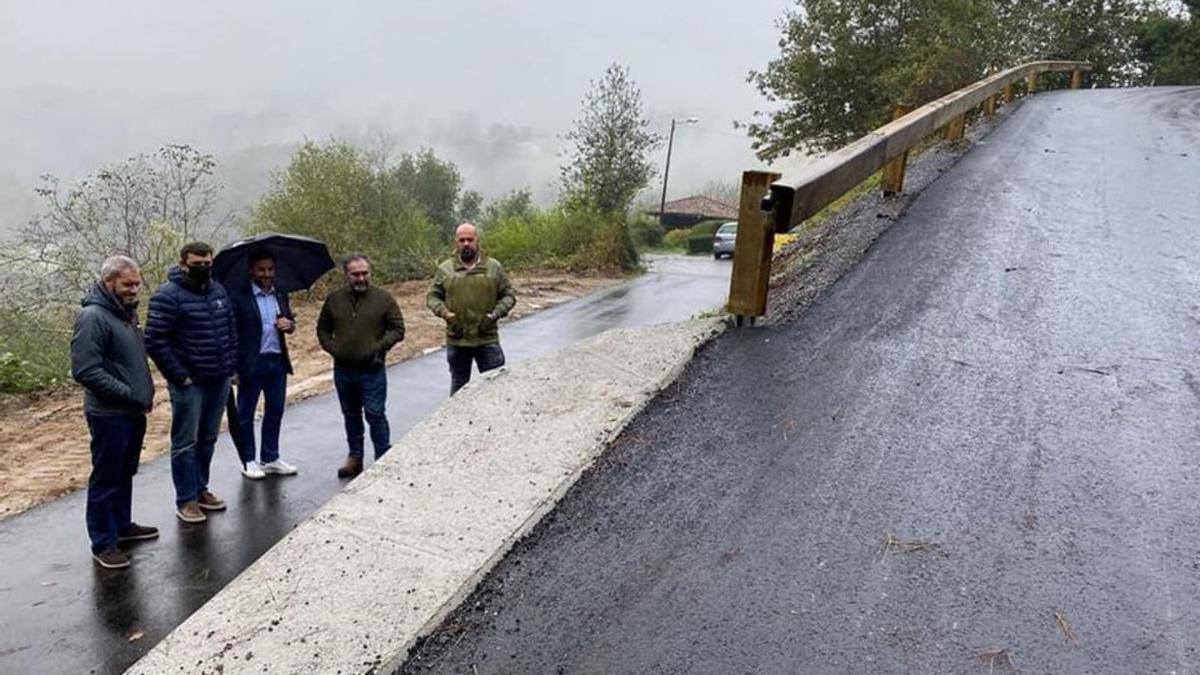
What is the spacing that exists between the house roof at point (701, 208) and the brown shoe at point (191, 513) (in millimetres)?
71193

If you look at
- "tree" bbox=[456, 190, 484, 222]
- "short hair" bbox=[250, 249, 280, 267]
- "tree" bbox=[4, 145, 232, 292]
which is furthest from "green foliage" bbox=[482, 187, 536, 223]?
"short hair" bbox=[250, 249, 280, 267]

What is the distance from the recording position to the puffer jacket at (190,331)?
16.6ft

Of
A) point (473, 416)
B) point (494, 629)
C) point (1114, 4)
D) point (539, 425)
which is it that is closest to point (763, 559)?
point (494, 629)

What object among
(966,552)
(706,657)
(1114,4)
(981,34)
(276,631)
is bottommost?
(276,631)

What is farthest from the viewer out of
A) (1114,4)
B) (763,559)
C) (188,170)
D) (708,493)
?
(1114,4)

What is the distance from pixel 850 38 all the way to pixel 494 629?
25151 millimetres

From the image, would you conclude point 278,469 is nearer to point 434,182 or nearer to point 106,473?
point 106,473

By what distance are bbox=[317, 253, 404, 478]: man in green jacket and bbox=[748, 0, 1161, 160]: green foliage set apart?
16885mm

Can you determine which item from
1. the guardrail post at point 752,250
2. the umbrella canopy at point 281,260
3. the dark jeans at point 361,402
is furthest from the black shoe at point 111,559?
the guardrail post at point 752,250

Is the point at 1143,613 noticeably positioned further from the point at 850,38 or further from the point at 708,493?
the point at 850,38

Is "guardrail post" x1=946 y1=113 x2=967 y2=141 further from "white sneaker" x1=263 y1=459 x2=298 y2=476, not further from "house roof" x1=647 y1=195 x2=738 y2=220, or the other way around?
"house roof" x1=647 y1=195 x2=738 y2=220

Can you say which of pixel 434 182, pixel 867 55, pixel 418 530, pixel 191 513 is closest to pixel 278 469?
pixel 191 513

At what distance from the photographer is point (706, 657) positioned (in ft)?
8.34

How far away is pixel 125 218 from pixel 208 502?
1418cm
